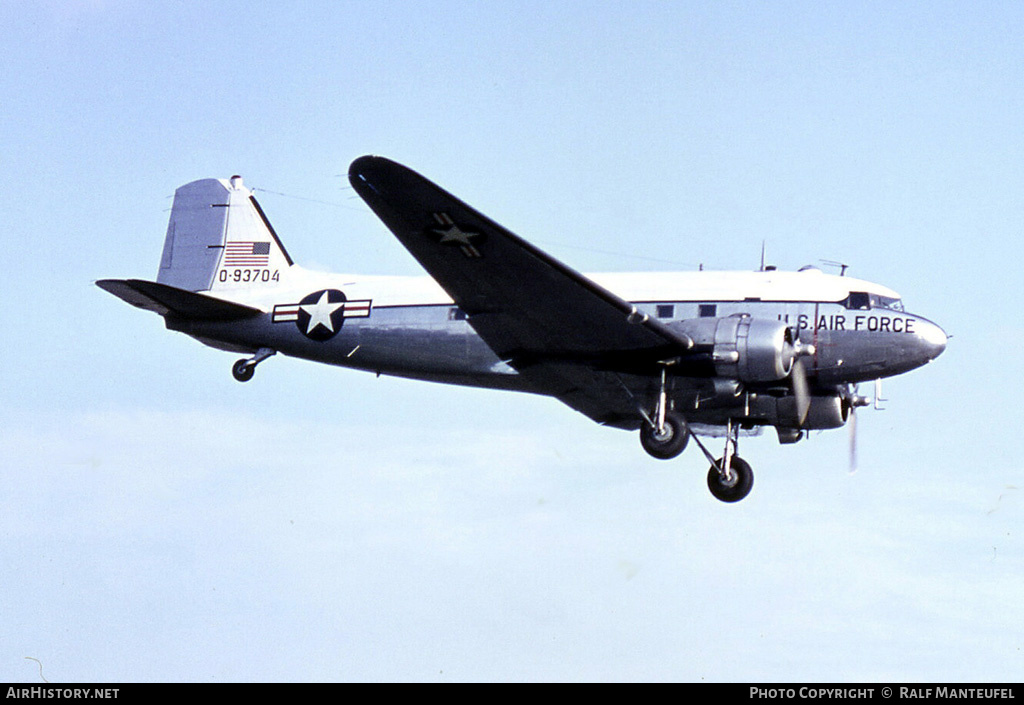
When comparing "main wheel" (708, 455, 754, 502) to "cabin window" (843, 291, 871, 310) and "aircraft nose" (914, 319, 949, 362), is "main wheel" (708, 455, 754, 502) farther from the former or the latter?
"aircraft nose" (914, 319, 949, 362)

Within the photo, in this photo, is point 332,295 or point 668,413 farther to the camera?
point 332,295

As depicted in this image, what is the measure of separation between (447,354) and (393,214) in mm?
3240

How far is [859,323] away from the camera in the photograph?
58.7 ft

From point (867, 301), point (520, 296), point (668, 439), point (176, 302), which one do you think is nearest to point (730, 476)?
point (668, 439)

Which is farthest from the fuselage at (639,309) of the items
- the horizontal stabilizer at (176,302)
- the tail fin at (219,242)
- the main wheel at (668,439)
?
the main wheel at (668,439)

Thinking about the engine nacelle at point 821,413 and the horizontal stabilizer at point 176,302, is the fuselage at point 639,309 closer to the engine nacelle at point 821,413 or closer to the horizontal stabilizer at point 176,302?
the horizontal stabilizer at point 176,302

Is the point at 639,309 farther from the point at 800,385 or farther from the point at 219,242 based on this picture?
the point at 219,242

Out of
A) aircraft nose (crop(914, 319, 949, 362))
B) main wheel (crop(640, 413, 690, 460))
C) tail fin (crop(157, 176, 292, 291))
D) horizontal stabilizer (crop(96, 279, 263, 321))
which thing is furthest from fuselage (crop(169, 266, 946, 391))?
main wheel (crop(640, 413, 690, 460))

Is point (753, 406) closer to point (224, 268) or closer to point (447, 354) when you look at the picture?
point (447, 354)

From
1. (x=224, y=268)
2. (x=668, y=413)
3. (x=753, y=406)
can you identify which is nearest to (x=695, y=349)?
(x=668, y=413)

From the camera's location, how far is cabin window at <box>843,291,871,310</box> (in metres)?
18.0

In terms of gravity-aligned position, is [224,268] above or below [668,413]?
above

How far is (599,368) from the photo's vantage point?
59.5ft
